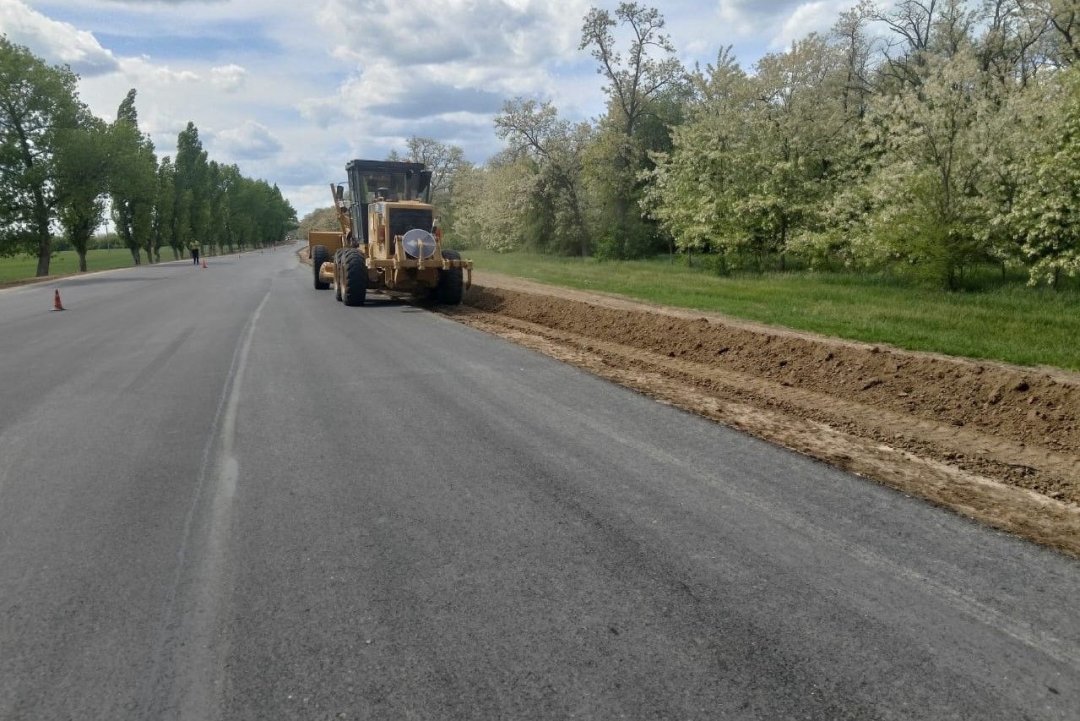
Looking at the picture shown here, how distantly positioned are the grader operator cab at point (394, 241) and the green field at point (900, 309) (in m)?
5.16

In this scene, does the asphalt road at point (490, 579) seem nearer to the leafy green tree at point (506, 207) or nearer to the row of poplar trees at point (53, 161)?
the leafy green tree at point (506, 207)

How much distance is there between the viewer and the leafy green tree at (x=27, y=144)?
128ft

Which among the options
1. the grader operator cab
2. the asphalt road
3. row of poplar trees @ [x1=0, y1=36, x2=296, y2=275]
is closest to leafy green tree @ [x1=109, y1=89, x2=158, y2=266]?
row of poplar trees @ [x1=0, y1=36, x2=296, y2=275]

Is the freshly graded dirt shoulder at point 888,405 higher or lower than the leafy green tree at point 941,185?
lower

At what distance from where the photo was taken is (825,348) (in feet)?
32.4

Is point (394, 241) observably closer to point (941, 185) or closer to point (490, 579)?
point (941, 185)

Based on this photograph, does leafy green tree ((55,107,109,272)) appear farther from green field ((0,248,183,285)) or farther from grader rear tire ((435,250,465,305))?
grader rear tire ((435,250,465,305))

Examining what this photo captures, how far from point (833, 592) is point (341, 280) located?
16453mm

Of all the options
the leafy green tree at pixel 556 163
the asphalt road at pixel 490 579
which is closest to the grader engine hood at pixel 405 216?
the asphalt road at pixel 490 579

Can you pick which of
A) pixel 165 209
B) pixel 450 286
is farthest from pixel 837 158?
pixel 165 209

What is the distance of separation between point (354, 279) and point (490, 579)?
14540 mm

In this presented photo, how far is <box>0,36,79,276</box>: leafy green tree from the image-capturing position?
1538 inches

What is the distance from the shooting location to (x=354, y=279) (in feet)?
56.9

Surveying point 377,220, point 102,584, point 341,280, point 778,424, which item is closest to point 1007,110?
point 778,424
